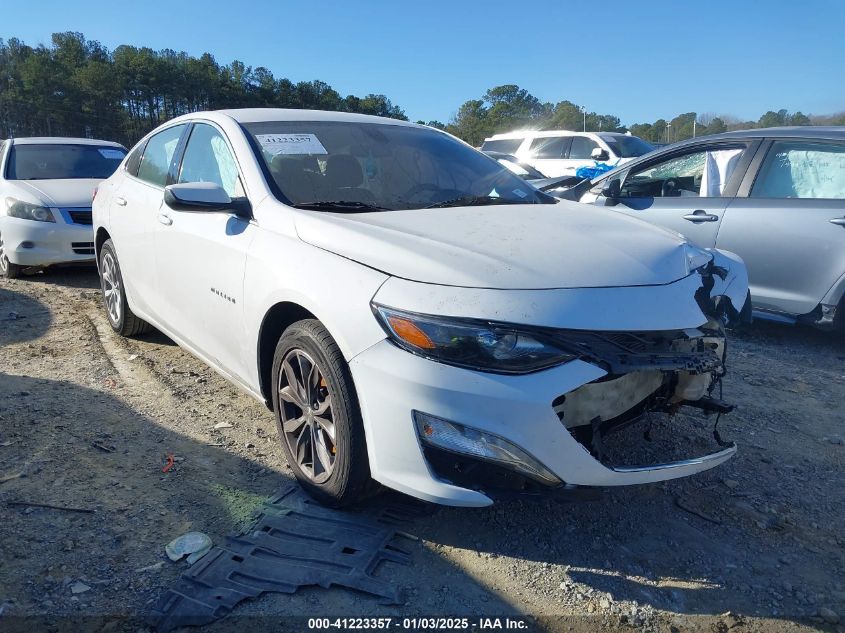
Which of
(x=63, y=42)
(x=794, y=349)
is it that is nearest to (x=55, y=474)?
(x=794, y=349)

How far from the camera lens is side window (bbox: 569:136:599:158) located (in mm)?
13305

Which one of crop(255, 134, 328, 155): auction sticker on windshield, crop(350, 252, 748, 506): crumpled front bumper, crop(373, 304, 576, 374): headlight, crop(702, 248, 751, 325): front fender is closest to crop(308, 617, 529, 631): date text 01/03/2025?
crop(350, 252, 748, 506): crumpled front bumper

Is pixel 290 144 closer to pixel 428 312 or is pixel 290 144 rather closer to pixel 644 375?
pixel 428 312

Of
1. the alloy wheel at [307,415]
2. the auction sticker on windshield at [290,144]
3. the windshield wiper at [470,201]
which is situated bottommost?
the alloy wheel at [307,415]

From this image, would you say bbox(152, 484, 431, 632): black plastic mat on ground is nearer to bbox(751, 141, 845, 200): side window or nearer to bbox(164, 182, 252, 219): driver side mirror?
bbox(164, 182, 252, 219): driver side mirror

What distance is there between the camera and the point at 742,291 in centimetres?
302

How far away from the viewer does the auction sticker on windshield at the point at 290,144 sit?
328cm

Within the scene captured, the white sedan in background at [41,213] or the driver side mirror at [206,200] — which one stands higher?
the driver side mirror at [206,200]

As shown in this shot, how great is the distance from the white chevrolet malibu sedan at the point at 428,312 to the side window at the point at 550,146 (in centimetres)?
1079

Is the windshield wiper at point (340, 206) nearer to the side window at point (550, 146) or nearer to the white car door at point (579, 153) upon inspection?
the white car door at point (579, 153)

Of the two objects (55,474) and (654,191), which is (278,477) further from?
(654,191)

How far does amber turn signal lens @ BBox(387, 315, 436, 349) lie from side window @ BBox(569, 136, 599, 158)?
12.0 metres

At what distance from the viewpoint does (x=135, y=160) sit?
4.70 m

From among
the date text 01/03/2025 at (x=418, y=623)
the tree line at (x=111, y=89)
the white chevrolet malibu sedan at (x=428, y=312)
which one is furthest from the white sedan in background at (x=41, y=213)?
the tree line at (x=111, y=89)
